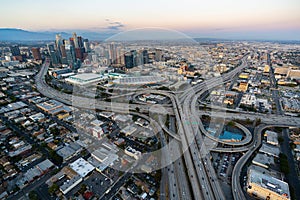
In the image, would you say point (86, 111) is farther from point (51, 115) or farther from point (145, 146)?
point (145, 146)

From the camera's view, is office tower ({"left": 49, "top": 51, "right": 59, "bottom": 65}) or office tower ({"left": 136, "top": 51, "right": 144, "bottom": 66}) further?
office tower ({"left": 49, "top": 51, "right": 59, "bottom": 65})

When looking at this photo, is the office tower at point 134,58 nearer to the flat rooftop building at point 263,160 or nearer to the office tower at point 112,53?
the office tower at point 112,53

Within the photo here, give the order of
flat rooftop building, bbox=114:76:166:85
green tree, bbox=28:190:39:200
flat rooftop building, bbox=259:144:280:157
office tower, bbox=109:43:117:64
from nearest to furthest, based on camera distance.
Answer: green tree, bbox=28:190:39:200 < flat rooftop building, bbox=259:144:280:157 < flat rooftop building, bbox=114:76:166:85 < office tower, bbox=109:43:117:64

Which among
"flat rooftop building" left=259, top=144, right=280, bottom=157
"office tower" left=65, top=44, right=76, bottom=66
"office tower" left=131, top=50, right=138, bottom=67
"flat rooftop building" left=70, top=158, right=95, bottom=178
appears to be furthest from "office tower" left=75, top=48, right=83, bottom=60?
"flat rooftop building" left=259, top=144, right=280, bottom=157

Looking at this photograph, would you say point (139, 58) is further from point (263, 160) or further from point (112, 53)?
point (263, 160)

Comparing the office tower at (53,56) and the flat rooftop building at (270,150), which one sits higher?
the office tower at (53,56)

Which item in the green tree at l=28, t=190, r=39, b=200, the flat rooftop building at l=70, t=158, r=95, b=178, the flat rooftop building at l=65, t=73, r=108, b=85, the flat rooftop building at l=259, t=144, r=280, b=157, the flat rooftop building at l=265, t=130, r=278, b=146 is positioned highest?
the flat rooftop building at l=65, t=73, r=108, b=85

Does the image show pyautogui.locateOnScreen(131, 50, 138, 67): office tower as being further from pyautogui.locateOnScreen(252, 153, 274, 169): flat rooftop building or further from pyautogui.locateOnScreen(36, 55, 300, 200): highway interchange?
pyautogui.locateOnScreen(252, 153, 274, 169): flat rooftop building

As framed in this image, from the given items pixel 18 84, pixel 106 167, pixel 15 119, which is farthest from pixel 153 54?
pixel 106 167

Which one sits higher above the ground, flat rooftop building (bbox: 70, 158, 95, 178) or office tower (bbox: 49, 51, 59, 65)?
office tower (bbox: 49, 51, 59, 65)

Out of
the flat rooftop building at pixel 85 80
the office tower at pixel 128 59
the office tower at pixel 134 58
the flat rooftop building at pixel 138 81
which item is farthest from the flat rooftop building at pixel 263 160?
the office tower at pixel 134 58
